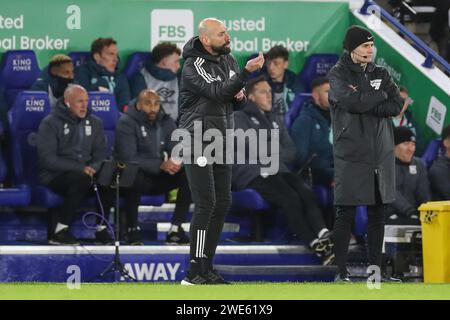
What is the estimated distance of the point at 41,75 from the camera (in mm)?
11195

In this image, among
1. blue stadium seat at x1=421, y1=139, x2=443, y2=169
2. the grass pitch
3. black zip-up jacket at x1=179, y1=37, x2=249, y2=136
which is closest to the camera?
the grass pitch

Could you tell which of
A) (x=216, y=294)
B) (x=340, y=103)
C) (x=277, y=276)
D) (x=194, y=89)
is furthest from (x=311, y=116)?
(x=216, y=294)

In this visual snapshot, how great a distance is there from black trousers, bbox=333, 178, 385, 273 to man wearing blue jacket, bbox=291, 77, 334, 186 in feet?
7.73

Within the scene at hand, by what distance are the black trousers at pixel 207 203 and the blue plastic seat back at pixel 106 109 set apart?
3.24 metres

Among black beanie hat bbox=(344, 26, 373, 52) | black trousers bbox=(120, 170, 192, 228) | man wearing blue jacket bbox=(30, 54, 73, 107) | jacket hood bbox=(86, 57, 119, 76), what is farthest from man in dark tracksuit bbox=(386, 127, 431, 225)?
Result: man wearing blue jacket bbox=(30, 54, 73, 107)

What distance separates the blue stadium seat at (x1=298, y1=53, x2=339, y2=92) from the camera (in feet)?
39.1

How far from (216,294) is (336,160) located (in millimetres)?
2018

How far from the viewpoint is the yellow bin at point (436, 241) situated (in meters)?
9.19

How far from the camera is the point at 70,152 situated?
10430mm

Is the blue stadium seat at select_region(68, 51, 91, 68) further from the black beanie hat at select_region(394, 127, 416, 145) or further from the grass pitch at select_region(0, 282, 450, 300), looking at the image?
the grass pitch at select_region(0, 282, 450, 300)

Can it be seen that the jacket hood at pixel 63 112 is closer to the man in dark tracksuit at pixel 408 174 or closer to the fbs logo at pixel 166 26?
the fbs logo at pixel 166 26

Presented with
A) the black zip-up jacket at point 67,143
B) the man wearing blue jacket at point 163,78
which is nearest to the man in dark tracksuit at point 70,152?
the black zip-up jacket at point 67,143

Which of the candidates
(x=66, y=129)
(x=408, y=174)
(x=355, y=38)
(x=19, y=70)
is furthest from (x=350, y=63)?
(x=19, y=70)

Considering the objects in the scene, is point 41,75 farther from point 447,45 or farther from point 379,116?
point 447,45
